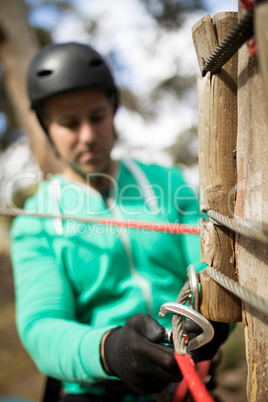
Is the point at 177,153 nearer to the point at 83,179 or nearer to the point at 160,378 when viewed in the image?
the point at 83,179

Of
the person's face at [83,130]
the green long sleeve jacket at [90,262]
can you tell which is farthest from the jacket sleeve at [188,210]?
the person's face at [83,130]

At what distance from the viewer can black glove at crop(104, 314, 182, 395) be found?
0.61 meters

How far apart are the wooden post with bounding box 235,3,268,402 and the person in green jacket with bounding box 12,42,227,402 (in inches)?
5.0

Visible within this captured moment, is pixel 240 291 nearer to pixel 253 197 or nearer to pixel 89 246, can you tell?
pixel 253 197

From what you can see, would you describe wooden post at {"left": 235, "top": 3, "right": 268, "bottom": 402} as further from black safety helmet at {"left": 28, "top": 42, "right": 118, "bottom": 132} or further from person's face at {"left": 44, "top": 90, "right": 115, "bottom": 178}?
black safety helmet at {"left": 28, "top": 42, "right": 118, "bottom": 132}

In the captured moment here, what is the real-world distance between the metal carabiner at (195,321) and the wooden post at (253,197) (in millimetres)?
64

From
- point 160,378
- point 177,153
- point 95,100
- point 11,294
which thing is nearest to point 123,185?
point 95,100

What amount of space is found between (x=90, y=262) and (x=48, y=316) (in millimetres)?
197

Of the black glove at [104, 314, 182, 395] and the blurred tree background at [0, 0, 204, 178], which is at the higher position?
the blurred tree background at [0, 0, 204, 178]

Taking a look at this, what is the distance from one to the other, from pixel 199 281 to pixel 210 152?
0.23 m

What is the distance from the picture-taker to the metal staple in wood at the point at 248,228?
0.45m

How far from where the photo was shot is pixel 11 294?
541cm

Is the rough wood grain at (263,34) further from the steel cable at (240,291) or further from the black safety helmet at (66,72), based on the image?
the black safety helmet at (66,72)

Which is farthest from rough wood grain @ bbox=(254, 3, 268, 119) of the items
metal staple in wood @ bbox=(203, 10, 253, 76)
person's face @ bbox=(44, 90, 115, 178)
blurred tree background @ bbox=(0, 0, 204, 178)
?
blurred tree background @ bbox=(0, 0, 204, 178)
